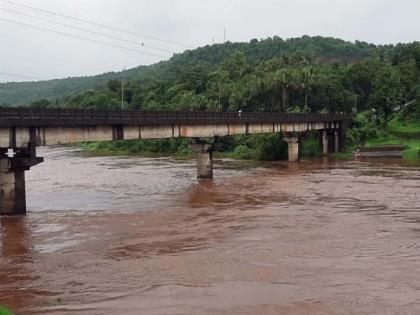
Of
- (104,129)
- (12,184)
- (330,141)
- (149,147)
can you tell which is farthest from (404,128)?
(12,184)

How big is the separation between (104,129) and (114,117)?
3.94 ft

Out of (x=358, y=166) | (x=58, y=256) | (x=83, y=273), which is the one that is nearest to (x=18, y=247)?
(x=58, y=256)

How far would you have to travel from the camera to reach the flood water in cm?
1842

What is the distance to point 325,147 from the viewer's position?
84.6m

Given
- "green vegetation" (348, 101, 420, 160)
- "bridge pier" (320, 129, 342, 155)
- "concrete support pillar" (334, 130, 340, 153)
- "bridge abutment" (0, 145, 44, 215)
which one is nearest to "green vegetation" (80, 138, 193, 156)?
"bridge pier" (320, 129, 342, 155)

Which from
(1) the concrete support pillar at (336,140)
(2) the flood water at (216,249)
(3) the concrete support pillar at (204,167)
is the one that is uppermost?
(1) the concrete support pillar at (336,140)

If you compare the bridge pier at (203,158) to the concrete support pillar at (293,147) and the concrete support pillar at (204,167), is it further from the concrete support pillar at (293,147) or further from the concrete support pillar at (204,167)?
the concrete support pillar at (293,147)

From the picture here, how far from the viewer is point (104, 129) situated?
43.4 m

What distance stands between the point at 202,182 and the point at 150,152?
50366mm

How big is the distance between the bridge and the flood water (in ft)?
9.92

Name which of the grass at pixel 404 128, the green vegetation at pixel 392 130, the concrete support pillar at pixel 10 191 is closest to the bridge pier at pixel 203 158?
the concrete support pillar at pixel 10 191

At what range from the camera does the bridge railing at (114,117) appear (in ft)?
115

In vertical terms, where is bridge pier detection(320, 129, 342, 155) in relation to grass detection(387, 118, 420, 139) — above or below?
below

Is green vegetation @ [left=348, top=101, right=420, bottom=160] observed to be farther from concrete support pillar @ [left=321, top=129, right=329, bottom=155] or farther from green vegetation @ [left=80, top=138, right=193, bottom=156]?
green vegetation @ [left=80, top=138, right=193, bottom=156]
